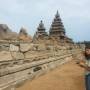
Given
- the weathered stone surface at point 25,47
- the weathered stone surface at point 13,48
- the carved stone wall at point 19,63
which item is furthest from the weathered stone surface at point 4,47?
the weathered stone surface at point 25,47

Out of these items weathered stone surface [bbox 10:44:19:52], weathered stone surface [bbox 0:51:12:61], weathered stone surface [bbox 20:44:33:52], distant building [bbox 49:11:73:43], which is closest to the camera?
weathered stone surface [bbox 0:51:12:61]

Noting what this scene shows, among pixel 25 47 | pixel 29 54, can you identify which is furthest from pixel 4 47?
pixel 29 54

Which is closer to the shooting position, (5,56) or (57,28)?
(5,56)

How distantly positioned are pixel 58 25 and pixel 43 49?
39.6m

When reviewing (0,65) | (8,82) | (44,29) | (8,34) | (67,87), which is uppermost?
(44,29)

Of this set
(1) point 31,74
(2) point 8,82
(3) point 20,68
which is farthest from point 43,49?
(2) point 8,82

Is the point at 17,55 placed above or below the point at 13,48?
below

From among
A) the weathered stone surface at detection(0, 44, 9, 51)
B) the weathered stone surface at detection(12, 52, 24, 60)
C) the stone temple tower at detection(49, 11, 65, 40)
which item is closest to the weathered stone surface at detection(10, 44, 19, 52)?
the weathered stone surface at detection(12, 52, 24, 60)

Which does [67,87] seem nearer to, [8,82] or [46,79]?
[46,79]

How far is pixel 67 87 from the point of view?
23.1ft

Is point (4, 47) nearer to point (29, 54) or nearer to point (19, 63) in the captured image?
point (19, 63)

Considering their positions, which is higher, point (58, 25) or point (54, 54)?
point (58, 25)

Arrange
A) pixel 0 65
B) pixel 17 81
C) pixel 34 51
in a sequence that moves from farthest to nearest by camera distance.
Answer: pixel 34 51 → pixel 17 81 → pixel 0 65

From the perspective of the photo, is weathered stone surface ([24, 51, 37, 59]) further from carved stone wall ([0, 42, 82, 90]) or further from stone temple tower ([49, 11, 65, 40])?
stone temple tower ([49, 11, 65, 40])
